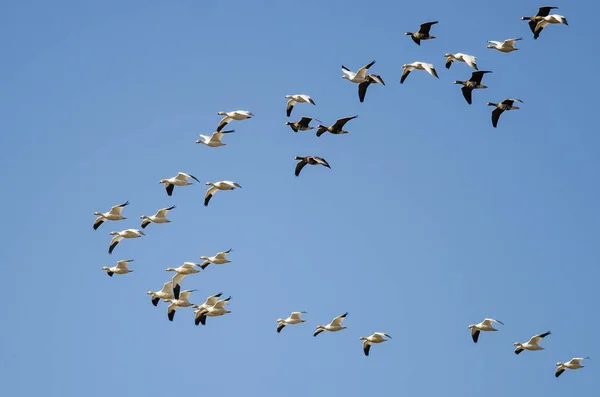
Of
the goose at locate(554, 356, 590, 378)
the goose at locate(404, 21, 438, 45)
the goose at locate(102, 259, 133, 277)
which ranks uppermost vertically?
the goose at locate(404, 21, 438, 45)

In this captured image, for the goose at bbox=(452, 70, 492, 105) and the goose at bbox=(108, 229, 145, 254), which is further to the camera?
the goose at bbox=(108, 229, 145, 254)

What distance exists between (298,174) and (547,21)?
33.8 ft

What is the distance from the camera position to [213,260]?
62.1 m

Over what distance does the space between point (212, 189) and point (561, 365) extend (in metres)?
14.2

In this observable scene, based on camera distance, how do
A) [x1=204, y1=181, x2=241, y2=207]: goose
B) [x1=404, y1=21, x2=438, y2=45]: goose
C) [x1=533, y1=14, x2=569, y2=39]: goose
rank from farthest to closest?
[x1=204, y1=181, x2=241, y2=207]: goose, [x1=404, y1=21, x2=438, y2=45]: goose, [x1=533, y1=14, x2=569, y2=39]: goose

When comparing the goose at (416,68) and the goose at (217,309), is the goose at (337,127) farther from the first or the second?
the goose at (217,309)

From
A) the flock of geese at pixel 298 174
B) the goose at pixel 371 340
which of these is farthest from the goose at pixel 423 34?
the goose at pixel 371 340

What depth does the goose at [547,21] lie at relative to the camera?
54.7 m

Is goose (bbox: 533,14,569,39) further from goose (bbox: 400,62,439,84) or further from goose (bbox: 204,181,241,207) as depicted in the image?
goose (bbox: 204,181,241,207)

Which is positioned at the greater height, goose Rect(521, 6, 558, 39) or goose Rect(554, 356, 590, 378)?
goose Rect(521, 6, 558, 39)

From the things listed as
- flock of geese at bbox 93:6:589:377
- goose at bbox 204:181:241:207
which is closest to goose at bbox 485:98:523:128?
flock of geese at bbox 93:6:589:377

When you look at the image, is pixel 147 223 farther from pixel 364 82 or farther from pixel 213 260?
pixel 364 82

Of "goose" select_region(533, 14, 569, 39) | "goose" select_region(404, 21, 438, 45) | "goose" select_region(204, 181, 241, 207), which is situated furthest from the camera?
"goose" select_region(204, 181, 241, 207)

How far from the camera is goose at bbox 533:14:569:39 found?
5466 centimetres
